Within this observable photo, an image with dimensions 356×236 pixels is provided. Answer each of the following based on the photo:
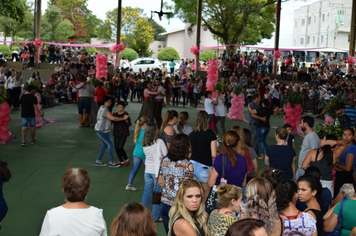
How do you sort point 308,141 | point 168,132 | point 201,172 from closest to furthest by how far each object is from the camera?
point 201,172
point 168,132
point 308,141

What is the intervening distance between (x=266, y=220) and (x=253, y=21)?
3652 cm

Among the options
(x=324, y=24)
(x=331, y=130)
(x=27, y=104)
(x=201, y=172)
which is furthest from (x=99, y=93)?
(x=324, y=24)

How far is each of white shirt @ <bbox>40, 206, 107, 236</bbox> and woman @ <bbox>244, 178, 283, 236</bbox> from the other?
119 centimetres

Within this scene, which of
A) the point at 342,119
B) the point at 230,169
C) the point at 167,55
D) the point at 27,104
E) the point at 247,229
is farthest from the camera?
the point at 167,55

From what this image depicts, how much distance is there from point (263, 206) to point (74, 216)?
1.47m

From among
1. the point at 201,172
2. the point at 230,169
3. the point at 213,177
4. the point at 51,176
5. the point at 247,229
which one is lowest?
the point at 51,176

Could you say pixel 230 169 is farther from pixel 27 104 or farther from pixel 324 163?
pixel 27 104

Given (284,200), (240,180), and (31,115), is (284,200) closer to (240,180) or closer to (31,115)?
(240,180)

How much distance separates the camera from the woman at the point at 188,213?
9.90 ft

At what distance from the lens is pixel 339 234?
3598 millimetres

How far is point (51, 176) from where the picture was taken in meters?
7.88

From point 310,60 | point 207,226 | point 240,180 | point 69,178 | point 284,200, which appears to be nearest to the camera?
point 69,178

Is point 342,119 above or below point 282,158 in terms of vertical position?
above

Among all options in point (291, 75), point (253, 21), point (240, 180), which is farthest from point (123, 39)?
point (240, 180)
